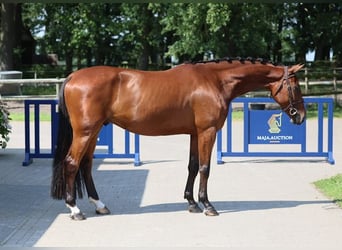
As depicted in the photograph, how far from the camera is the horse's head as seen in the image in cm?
796

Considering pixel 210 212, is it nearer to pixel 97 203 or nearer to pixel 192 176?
pixel 192 176

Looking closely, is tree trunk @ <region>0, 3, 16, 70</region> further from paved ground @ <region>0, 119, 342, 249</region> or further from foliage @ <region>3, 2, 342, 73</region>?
paved ground @ <region>0, 119, 342, 249</region>

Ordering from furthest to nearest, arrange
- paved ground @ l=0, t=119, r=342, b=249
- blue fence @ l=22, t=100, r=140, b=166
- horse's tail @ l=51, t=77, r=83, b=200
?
1. blue fence @ l=22, t=100, r=140, b=166
2. horse's tail @ l=51, t=77, r=83, b=200
3. paved ground @ l=0, t=119, r=342, b=249

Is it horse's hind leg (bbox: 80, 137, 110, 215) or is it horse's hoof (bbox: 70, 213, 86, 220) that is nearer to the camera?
horse's hoof (bbox: 70, 213, 86, 220)

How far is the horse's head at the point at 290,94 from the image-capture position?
7.96m

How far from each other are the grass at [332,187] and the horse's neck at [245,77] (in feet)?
6.30

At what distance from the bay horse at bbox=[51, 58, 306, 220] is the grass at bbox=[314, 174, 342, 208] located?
4.57 ft

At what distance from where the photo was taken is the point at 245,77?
8.02m

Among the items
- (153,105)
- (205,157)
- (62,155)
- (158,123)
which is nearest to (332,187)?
(205,157)

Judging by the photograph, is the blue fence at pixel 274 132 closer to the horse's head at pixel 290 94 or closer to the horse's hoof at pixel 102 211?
the horse's head at pixel 290 94

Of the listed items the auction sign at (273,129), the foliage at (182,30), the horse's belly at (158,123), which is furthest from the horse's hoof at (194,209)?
the foliage at (182,30)

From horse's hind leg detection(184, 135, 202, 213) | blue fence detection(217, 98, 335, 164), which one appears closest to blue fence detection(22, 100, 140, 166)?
blue fence detection(217, 98, 335, 164)

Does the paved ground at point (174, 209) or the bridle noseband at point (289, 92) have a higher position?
the bridle noseband at point (289, 92)

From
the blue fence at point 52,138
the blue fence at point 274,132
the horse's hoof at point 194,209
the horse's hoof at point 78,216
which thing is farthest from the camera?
the blue fence at point 274,132
